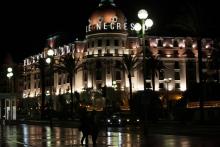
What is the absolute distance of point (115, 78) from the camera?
117062mm

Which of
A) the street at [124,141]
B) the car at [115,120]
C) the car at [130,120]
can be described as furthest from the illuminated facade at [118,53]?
the street at [124,141]

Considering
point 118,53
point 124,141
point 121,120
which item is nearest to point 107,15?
point 118,53

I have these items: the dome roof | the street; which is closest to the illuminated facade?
the dome roof

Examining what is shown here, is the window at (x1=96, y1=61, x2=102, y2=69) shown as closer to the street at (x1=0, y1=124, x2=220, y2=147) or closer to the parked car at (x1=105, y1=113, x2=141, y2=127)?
the parked car at (x1=105, y1=113, x2=141, y2=127)

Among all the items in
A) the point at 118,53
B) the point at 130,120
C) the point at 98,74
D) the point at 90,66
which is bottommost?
the point at 130,120

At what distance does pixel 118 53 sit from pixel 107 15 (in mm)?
9598

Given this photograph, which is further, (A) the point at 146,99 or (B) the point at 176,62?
(B) the point at 176,62

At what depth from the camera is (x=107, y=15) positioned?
387 ft

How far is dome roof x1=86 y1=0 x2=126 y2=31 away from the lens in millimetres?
117625

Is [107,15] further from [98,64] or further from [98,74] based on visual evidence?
[98,74]

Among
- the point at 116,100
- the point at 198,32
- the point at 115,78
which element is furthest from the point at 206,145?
the point at 115,78

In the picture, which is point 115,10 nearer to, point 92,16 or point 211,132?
point 92,16

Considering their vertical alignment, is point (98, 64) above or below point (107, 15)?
below

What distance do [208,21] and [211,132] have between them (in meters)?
16.5
